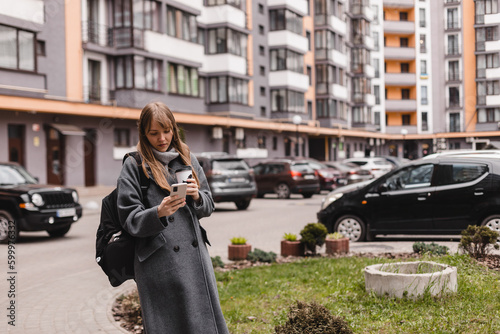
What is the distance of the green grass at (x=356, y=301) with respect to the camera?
5383 millimetres

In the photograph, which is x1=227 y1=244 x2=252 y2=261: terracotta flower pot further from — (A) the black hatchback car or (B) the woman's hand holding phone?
(B) the woman's hand holding phone

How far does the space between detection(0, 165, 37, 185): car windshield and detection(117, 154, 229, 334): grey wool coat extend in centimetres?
1116

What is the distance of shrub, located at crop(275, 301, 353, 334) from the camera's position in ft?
13.9

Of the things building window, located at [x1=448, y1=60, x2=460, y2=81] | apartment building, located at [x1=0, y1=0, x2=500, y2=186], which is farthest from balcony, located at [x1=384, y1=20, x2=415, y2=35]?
building window, located at [x1=448, y1=60, x2=460, y2=81]

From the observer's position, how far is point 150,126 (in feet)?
12.0

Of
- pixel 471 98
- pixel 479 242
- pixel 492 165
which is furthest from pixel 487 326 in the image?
pixel 492 165

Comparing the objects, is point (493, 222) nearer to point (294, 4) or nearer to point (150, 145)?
point (150, 145)

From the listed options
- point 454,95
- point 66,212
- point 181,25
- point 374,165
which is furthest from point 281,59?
point 454,95

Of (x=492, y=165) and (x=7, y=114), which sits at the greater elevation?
(x=7, y=114)

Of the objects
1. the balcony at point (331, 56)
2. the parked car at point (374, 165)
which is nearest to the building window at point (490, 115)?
the parked car at point (374, 165)

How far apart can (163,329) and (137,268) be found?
0.37 m

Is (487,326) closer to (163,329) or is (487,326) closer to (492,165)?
(163,329)

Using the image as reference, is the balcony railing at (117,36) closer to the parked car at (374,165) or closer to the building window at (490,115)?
the parked car at (374,165)

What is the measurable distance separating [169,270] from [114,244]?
0.34 metres
